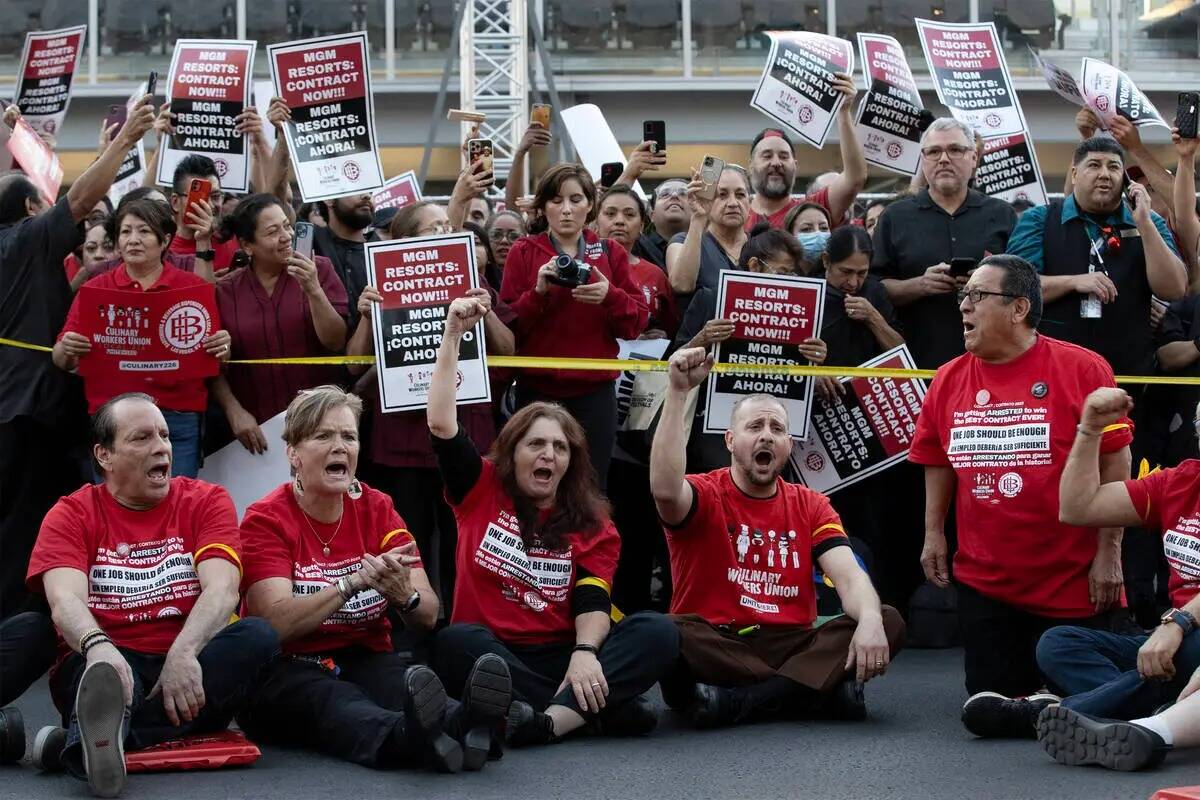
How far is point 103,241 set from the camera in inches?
346

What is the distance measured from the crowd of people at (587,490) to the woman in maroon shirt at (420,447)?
1 centimetres

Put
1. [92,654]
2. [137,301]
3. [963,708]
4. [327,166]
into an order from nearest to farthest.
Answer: [92,654] → [963,708] → [137,301] → [327,166]

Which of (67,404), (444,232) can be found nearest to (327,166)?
(444,232)

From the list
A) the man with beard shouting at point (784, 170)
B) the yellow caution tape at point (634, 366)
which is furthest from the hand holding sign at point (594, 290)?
the man with beard shouting at point (784, 170)

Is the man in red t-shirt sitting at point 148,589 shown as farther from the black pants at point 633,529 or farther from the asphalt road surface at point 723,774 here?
the black pants at point 633,529

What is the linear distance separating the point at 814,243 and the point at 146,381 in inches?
128

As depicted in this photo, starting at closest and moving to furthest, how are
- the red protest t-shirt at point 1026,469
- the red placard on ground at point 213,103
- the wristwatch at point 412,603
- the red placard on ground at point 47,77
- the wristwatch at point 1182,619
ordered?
the wristwatch at point 1182,619, the wristwatch at point 412,603, the red protest t-shirt at point 1026,469, the red placard on ground at point 213,103, the red placard on ground at point 47,77

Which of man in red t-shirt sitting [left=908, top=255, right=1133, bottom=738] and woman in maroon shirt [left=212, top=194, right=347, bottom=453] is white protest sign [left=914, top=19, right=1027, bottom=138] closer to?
man in red t-shirt sitting [left=908, top=255, right=1133, bottom=738]

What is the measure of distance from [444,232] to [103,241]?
1956 millimetres

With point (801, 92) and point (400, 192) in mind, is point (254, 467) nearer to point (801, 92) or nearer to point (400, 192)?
point (400, 192)

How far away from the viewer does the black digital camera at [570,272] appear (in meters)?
7.61

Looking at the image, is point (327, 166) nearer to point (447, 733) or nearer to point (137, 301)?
point (137, 301)

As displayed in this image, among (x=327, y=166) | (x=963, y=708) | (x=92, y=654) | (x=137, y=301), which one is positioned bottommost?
(x=963, y=708)

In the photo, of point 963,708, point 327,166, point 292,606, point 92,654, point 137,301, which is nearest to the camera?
point 92,654
